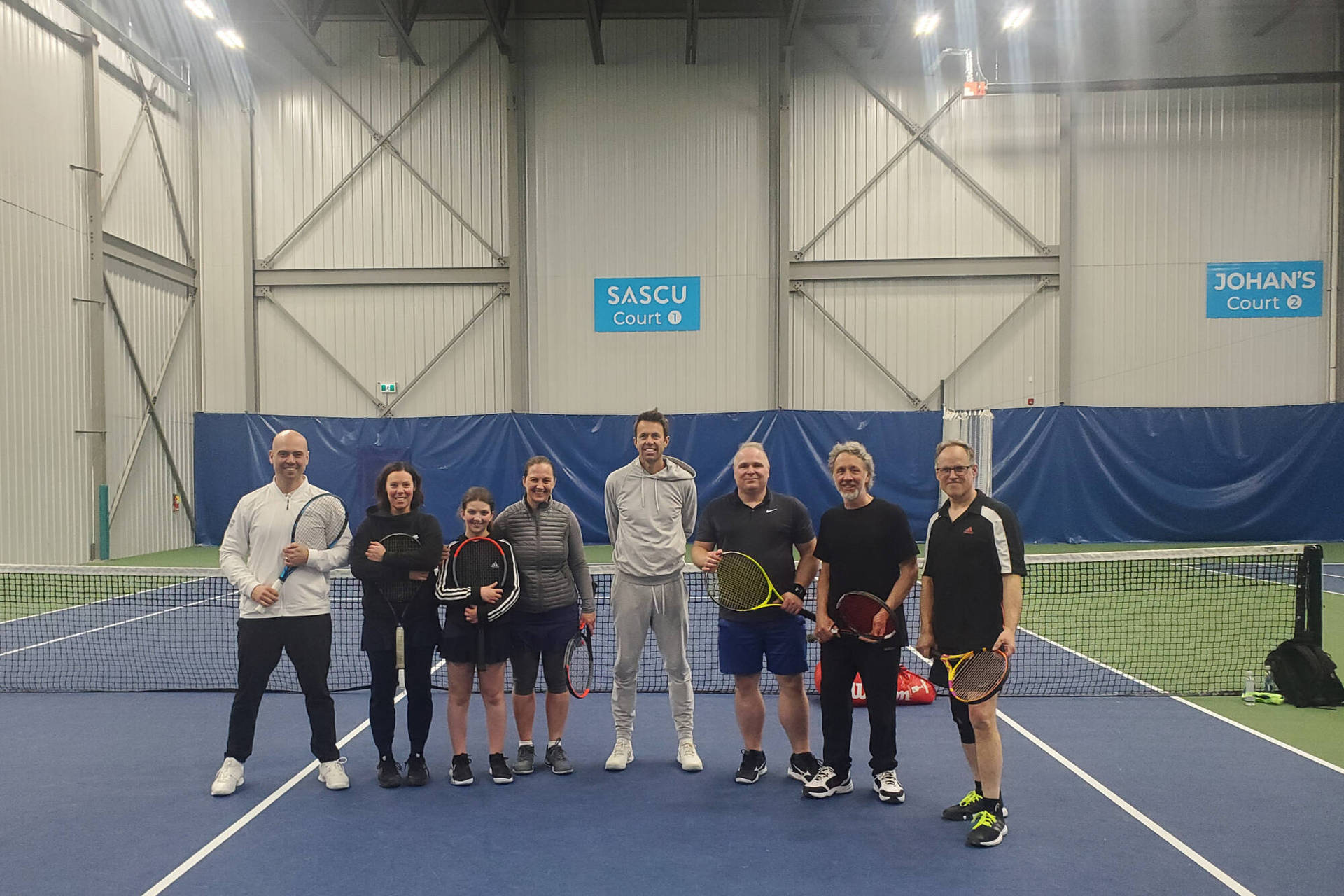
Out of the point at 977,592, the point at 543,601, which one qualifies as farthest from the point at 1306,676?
the point at 543,601

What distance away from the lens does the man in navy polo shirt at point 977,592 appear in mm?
3904

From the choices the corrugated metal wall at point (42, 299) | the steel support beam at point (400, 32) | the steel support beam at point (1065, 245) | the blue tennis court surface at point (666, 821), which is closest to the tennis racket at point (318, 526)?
the blue tennis court surface at point (666, 821)

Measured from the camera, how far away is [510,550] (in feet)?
15.4

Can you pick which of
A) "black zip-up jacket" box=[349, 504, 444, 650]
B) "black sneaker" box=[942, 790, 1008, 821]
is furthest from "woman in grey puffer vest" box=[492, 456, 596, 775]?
"black sneaker" box=[942, 790, 1008, 821]

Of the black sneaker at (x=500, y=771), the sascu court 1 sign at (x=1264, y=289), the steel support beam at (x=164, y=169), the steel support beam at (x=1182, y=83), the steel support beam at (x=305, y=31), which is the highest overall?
the steel support beam at (x=305, y=31)

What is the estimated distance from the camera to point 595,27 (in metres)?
15.3

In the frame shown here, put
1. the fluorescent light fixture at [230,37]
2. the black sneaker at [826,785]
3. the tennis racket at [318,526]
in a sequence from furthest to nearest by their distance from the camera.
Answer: the fluorescent light fixture at [230,37] < the tennis racket at [318,526] < the black sneaker at [826,785]

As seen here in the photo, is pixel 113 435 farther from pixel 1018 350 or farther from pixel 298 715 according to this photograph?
pixel 1018 350

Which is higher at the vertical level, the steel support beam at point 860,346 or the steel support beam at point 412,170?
the steel support beam at point 412,170

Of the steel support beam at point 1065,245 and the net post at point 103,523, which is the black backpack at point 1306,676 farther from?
the net post at point 103,523

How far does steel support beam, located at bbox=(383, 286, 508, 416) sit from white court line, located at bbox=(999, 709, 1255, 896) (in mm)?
12620

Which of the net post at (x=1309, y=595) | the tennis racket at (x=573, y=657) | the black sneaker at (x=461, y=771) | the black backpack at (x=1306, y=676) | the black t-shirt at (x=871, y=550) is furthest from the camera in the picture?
the net post at (x=1309, y=595)

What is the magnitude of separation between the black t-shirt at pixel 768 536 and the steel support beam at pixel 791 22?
1285cm

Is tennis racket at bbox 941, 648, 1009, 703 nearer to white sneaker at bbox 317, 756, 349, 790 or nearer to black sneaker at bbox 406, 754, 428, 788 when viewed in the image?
black sneaker at bbox 406, 754, 428, 788
